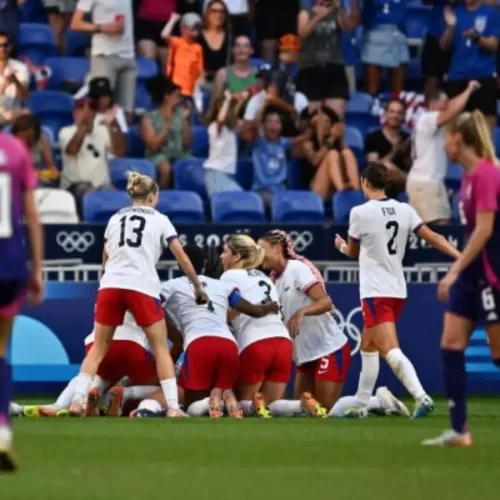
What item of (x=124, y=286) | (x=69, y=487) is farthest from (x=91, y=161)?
(x=69, y=487)

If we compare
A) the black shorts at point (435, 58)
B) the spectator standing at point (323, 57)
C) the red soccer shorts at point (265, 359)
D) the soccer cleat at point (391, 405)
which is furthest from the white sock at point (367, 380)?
the black shorts at point (435, 58)

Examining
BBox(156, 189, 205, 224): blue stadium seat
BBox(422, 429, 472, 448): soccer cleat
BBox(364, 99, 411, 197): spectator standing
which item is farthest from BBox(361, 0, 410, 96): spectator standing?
BBox(422, 429, 472, 448): soccer cleat

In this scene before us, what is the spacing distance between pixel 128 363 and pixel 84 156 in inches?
219

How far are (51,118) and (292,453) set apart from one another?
11344 millimetres

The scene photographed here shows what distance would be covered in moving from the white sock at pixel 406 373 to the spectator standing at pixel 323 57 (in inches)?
318

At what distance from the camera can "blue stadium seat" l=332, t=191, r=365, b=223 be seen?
2084cm

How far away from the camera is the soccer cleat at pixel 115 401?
49.3 ft

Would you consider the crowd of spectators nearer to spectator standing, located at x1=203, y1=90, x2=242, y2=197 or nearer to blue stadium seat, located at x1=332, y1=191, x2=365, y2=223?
spectator standing, located at x1=203, y1=90, x2=242, y2=197

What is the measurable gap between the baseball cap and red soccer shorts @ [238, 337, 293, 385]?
302 inches

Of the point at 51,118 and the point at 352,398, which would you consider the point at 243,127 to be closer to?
the point at 51,118

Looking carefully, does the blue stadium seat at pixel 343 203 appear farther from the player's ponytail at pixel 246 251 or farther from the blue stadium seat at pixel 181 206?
the player's ponytail at pixel 246 251

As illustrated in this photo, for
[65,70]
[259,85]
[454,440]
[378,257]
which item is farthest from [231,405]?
[65,70]

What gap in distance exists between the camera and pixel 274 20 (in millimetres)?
23688

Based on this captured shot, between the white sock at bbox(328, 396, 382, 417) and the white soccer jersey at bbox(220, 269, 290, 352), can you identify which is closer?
the white sock at bbox(328, 396, 382, 417)
